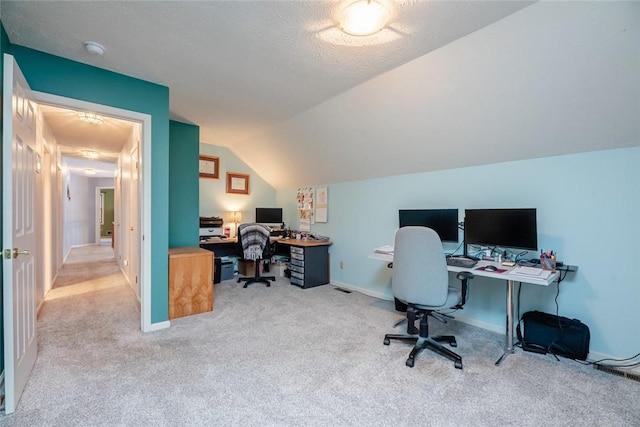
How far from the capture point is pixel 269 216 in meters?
5.41

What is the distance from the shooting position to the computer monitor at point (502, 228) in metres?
2.47

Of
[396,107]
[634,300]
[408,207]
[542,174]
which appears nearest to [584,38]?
[542,174]

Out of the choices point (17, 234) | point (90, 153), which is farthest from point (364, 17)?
point (90, 153)

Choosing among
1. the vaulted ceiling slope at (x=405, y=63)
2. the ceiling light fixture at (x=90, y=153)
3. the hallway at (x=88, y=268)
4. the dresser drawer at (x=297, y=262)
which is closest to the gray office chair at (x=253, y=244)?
the dresser drawer at (x=297, y=262)

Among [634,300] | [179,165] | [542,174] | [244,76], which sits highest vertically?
[244,76]

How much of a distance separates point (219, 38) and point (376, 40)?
3.74 ft

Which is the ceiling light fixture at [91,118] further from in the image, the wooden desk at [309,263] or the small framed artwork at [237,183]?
the wooden desk at [309,263]

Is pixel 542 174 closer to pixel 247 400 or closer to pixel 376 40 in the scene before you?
pixel 376 40

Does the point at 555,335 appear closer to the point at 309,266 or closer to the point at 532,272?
the point at 532,272

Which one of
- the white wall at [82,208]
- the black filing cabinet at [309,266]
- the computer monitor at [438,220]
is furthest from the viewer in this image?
the white wall at [82,208]

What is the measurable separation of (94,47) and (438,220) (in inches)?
136

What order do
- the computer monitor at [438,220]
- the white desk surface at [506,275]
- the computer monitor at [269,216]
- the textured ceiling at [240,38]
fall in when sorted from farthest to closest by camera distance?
the computer monitor at [269,216]
the computer monitor at [438,220]
the white desk surface at [506,275]
the textured ceiling at [240,38]

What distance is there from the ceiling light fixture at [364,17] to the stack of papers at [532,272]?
6.71ft

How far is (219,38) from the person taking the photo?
2.09m
